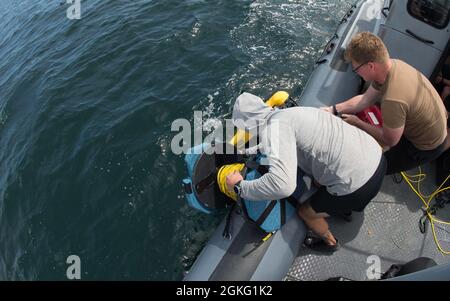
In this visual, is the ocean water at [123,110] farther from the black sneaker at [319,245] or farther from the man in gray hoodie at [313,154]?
the man in gray hoodie at [313,154]

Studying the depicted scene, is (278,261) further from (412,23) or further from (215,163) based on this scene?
(412,23)

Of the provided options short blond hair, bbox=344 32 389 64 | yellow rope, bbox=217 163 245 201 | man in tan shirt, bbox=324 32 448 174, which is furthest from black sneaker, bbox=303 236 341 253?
short blond hair, bbox=344 32 389 64

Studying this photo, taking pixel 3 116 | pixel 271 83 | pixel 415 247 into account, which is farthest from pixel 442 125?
pixel 3 116

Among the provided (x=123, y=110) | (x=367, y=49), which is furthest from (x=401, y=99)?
(x=123, y=110)

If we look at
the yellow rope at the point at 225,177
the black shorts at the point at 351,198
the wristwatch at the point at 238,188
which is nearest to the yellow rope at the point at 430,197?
the black shorts at the point at 351,198

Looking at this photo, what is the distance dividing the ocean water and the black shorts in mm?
1743

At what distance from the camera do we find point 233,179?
3.47 metres

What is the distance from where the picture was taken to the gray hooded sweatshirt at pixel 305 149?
287cm

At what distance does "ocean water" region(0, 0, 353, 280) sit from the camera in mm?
4926

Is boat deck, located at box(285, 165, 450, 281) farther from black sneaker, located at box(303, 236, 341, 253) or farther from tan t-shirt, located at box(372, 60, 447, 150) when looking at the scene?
tan t-shirt, located at box(372, 60, 447, 150)

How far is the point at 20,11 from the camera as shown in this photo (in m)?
12.5

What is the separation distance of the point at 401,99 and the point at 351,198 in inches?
39.2

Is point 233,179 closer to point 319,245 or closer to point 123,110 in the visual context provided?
point 319,245

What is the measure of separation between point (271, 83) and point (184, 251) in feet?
12.1
